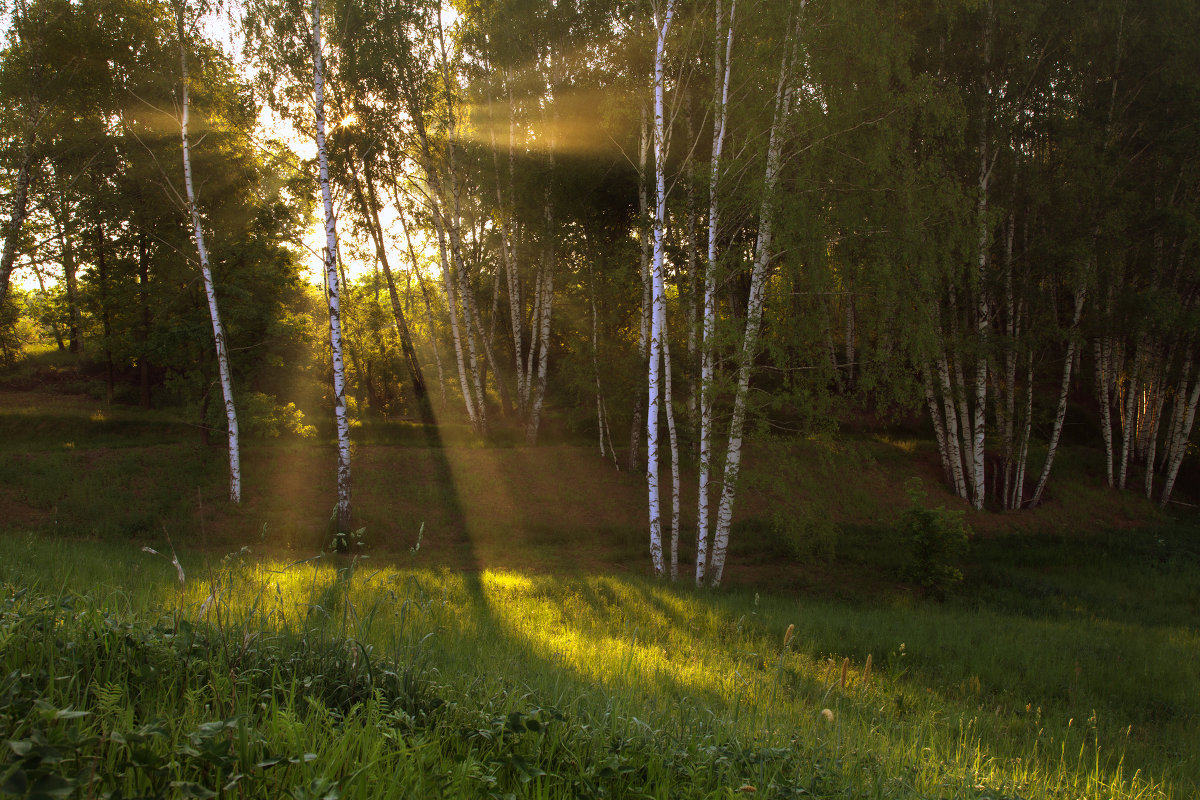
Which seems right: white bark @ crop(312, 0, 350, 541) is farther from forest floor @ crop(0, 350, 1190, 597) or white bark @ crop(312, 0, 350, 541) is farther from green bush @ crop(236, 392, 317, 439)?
green bush @ crop(236, 392, 317, 439)

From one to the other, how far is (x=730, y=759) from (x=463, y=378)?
20.8m

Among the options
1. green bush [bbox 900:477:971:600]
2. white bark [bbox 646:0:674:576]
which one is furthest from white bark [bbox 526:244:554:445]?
green bush [bbox 900:477:971:600]

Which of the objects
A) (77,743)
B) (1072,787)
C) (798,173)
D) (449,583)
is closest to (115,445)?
(449,583)

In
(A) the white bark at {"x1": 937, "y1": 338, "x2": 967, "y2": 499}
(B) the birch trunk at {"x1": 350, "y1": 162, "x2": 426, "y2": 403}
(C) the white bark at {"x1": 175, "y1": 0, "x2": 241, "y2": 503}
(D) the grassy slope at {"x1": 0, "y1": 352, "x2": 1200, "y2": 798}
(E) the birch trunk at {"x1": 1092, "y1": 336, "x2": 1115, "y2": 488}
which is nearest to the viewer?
(D) the grassy slope at {"x1": 0, "y1": 352, "x2": 1200, "y2": 798}

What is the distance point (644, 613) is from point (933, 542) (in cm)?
767

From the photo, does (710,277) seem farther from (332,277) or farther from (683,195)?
(332,277)

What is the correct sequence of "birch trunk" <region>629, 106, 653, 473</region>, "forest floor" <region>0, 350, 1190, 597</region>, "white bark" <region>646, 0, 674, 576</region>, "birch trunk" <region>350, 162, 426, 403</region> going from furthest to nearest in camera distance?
"birch trunk" <region>350, 162, 426, 403</region>
"birch trunk" <region>629, 106, 653, 473</region>
"forest floor" <region>0, 350, 1190, 597</region>
"white bark" <region>646, 0, 674, 576</region>

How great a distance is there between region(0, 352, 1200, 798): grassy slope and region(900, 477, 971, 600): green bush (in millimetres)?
638

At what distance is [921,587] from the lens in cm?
1425

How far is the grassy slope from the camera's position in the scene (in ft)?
9.88

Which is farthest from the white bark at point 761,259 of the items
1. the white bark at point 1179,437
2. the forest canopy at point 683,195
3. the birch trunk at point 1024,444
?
the white bark at point 1179,437

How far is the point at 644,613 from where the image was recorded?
9.23 metres

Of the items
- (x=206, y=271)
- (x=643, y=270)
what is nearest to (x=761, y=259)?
(x=643, y=270)

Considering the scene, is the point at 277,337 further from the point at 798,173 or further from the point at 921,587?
the point at 921,587
